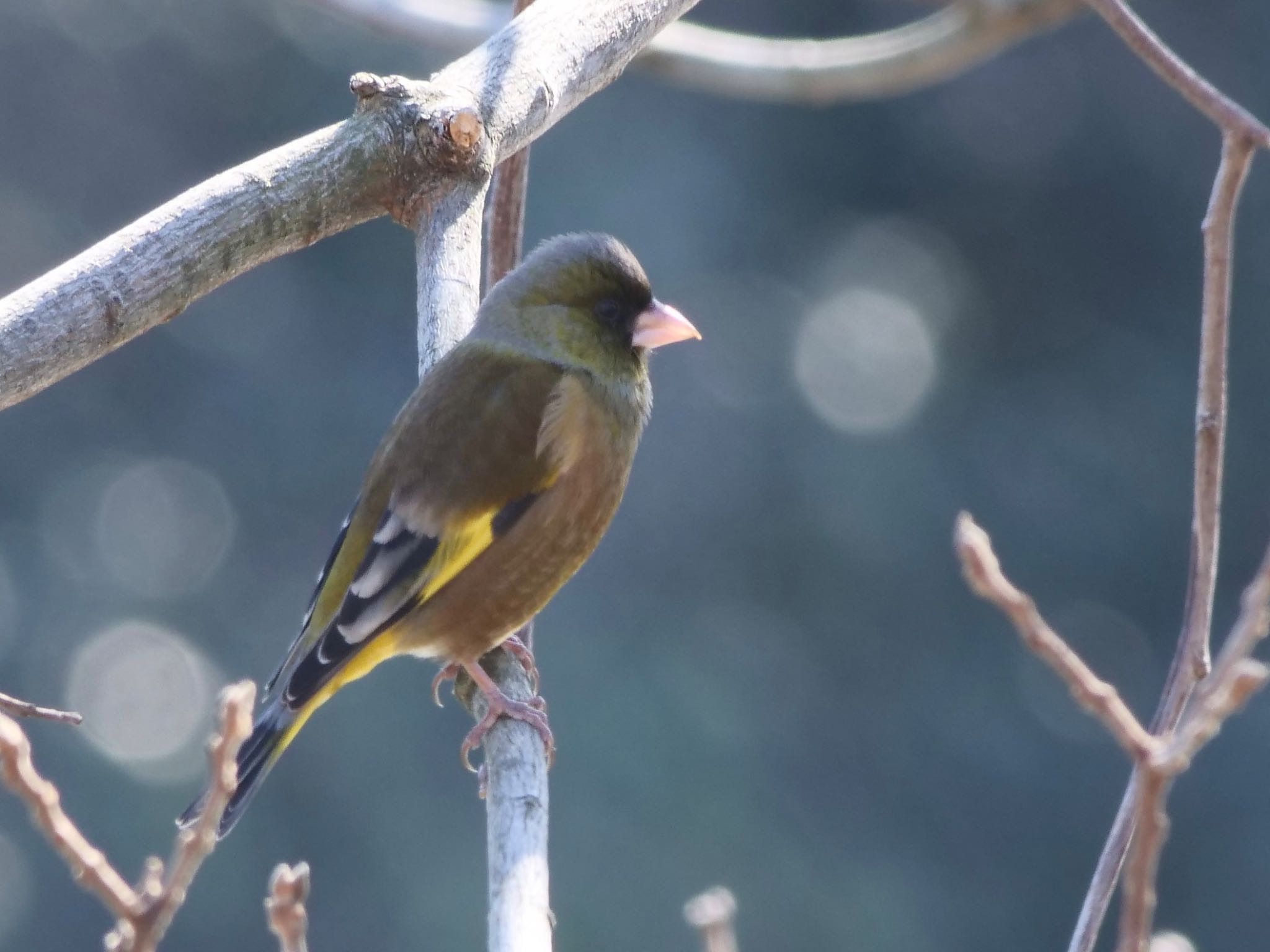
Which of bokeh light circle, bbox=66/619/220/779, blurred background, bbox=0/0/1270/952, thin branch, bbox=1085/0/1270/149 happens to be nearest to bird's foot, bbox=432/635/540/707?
thin branch, bbox=1085/0/1270/149

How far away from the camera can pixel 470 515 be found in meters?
2.88

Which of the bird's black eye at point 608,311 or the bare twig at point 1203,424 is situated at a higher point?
the bird's black eye at point 608,311

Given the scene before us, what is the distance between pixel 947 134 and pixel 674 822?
410 centimetres

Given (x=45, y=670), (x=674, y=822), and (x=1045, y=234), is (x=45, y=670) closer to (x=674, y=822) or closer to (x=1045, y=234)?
(x=674, y=822)

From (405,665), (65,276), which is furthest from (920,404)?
(65,276)

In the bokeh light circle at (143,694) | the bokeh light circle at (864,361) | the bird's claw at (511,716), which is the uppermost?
the bokeh light circle at (864,361)

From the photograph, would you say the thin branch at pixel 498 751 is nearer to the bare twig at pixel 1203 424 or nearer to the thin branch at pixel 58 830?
the bare twig at pixel 1203 424

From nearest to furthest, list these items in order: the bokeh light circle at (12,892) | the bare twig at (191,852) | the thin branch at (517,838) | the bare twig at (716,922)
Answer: the bare twig at (191,852), the bare twig at (716,922), the thin branch at (517,838), the bokeh light circle at (12,892)

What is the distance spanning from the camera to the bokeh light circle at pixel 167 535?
775 centimetres

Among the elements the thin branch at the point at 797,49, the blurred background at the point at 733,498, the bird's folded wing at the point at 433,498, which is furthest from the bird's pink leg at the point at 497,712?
the blurred background at the point at 733,498

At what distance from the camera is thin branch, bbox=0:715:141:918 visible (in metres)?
0.93

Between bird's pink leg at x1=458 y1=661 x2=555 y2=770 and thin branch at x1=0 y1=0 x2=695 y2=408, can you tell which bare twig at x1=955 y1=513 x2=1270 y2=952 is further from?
bird's pink leg at x1=458 y1=661 x2=555 y2=770

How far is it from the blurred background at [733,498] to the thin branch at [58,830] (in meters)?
5.89

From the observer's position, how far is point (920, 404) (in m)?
8.01
